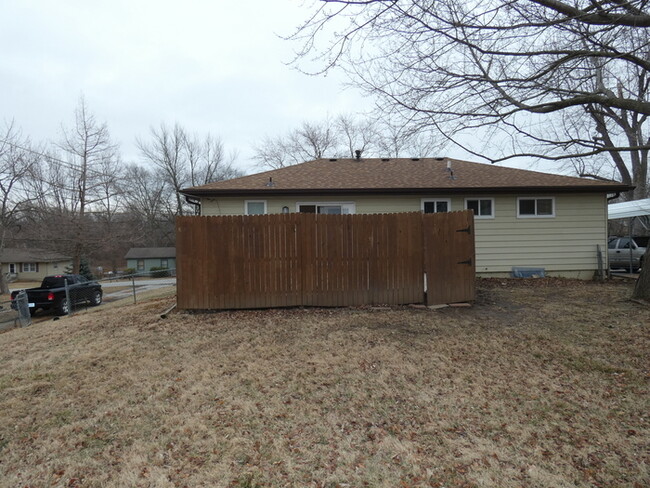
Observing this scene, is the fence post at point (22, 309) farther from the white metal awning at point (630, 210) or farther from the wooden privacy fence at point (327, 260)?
the white metal awning at point (630, 210)

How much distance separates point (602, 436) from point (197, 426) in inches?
126

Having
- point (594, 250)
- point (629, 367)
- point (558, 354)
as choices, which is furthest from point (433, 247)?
point (594, 250)

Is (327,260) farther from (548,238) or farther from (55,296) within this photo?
(55,296)

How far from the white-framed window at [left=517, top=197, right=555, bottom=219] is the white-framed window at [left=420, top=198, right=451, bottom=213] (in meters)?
2.13

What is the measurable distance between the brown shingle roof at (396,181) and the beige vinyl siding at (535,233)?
1.27ft

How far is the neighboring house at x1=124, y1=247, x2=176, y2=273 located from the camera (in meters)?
46.2

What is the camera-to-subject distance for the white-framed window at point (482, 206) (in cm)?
1088

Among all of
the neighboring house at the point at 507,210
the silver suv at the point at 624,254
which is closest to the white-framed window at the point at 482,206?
the neighboring house at the point at 507,210

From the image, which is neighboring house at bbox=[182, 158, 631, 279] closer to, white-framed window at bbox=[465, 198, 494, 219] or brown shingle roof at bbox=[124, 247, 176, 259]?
white-framed window at bbox=[465, 198, 494, 219]

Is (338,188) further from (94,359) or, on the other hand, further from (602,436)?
(602,436)

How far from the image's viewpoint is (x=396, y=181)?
11.1 metres

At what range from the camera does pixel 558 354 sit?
4.50 metres

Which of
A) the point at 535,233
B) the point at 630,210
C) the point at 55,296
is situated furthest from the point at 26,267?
the point at 630,210

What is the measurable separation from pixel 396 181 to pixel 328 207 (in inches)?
88.5
